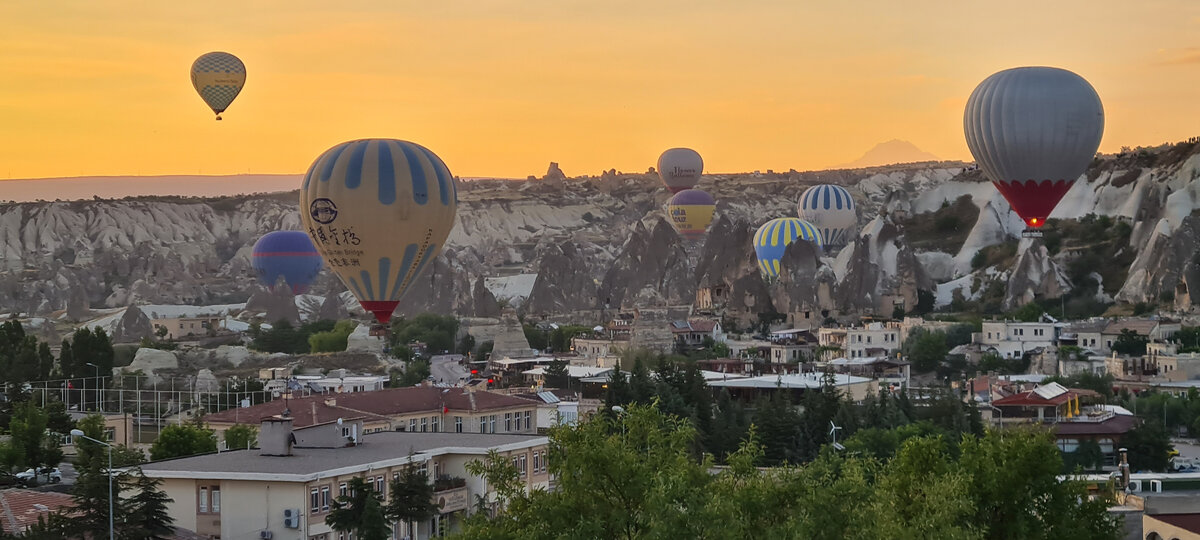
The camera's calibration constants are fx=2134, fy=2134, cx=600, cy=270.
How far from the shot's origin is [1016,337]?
80.8m

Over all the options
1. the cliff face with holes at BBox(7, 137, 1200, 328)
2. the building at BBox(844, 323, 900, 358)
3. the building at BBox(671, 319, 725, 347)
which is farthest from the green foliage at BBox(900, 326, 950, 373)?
the cliff face with holes at BBox(7, 137, 1200, 328)

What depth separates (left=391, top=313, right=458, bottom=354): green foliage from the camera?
90812mm

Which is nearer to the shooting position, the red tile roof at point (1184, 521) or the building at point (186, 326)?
the red tile roof at point (1184, 521)

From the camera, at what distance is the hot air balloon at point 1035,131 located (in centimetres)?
6900

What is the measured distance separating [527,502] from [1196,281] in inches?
2763

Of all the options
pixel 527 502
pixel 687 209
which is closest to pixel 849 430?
pixel 527 502

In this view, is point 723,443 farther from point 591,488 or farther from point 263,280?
point 263,280

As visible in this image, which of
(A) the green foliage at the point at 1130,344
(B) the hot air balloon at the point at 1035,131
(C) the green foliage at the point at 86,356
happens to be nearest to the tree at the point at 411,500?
(C) the green foliage at the point at 86,356

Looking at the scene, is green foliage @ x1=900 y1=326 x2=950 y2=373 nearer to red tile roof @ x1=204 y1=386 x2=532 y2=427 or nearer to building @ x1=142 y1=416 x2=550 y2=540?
red tile roof @ x1=204 y1=386 x2=532 y2=427

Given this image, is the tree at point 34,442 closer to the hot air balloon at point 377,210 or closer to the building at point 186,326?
the hot air balloon at point 377,210

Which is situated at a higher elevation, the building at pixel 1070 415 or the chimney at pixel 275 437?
the chimney at pixel 275 437

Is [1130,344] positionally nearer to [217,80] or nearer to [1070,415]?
[1070,415]

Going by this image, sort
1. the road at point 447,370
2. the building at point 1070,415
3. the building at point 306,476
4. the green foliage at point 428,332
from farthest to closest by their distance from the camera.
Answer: the green foliage at point 428,332, the road at point 447,370, the building at point 1070,415, the building at point 306,476

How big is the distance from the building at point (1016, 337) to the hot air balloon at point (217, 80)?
3152cm
